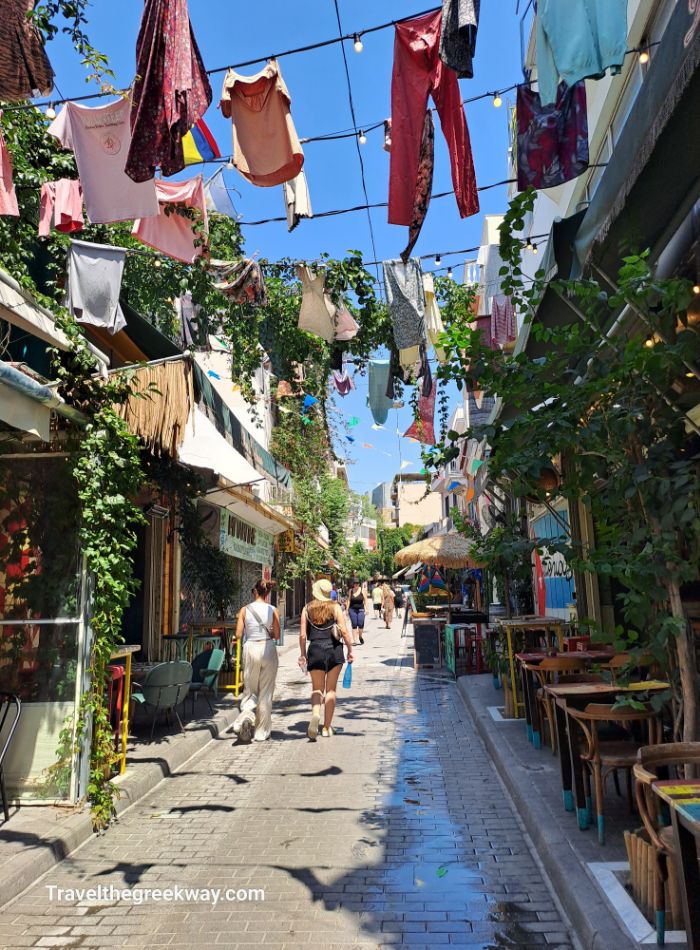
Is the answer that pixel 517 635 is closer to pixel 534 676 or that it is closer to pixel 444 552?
pixel 534 676

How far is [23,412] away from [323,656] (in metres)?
4.52

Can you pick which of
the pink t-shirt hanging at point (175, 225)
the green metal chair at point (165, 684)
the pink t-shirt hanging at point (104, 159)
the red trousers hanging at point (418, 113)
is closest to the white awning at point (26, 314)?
the pink t-shirt hanging at point (104, 159)

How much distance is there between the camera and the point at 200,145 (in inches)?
369

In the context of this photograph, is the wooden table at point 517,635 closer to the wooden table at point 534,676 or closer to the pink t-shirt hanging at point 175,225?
the wooden table at point 534,676

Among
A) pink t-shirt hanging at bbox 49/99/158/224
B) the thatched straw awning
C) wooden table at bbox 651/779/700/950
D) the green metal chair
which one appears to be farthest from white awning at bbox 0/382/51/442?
wooden table at bbox 651/779/700/950

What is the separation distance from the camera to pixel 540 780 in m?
5.85

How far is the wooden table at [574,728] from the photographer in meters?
4.63

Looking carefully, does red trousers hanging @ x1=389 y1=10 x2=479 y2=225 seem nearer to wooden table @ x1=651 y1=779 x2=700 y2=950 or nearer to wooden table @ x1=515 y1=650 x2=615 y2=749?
wooden table @ x1=515 y1=650 x2=615 y2=749

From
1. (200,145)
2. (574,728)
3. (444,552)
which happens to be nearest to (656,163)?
(574,728)

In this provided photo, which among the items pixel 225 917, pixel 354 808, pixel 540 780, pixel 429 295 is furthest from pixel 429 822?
pixel 429 295

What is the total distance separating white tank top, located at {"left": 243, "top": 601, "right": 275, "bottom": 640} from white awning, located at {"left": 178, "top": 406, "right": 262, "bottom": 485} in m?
1.55

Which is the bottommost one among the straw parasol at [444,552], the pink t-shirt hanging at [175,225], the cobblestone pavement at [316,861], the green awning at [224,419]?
the cobblestone pavement at [316,861]

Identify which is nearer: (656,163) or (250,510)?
(656,163)

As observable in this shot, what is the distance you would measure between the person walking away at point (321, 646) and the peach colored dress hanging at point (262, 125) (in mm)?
4505
